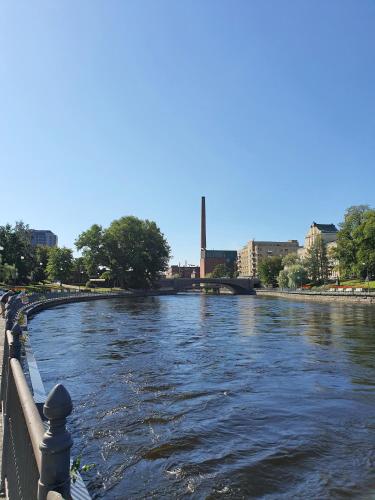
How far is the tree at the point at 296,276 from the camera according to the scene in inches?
4434

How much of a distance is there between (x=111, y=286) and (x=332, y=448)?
4376 inches

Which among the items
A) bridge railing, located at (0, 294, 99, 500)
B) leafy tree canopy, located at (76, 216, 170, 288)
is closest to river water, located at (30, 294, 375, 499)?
bridge railing, located at (0, 294, 99, 500)

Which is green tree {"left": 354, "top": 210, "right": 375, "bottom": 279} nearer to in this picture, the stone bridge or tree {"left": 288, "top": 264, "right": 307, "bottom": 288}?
tree {"left": 288, "top": 264, "right": 307, "bottom": 288}

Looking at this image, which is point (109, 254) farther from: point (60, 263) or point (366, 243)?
point (366, 243)

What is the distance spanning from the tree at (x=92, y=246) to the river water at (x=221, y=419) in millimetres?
80478

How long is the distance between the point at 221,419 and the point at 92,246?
9332 cm

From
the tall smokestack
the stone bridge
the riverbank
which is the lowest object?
the riverbank

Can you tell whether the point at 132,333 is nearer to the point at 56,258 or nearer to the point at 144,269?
the point at 56,258

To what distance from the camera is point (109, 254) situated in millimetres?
101812

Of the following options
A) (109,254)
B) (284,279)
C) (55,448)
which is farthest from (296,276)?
(55,448)

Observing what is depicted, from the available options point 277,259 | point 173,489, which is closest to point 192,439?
point 173,489

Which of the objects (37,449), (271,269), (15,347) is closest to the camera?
(37,449)

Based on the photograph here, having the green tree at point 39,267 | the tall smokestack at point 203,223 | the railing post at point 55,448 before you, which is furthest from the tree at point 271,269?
the railing post at point 55,448

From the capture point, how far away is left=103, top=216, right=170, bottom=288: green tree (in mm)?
102125
